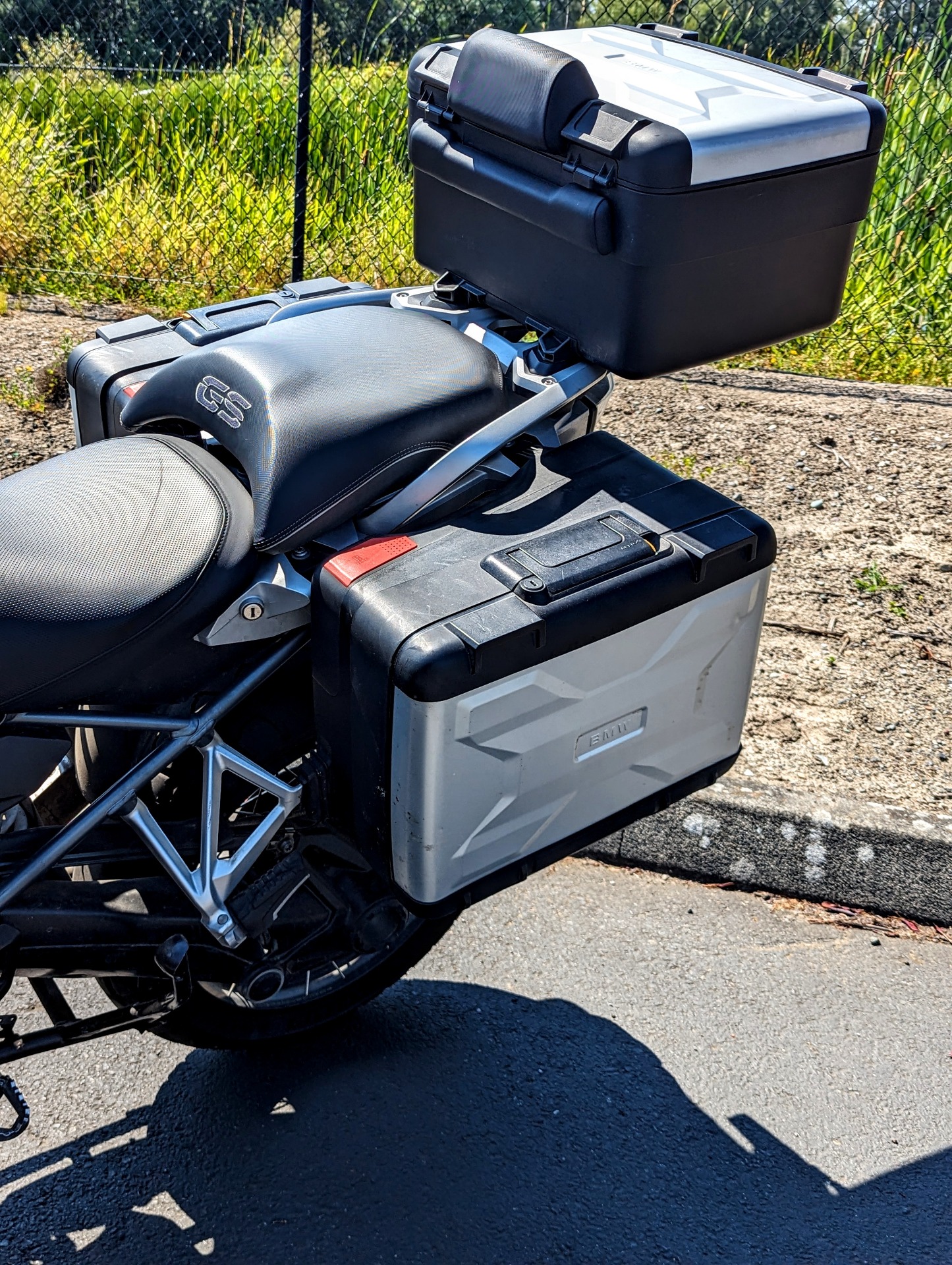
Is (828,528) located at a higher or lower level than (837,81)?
lower

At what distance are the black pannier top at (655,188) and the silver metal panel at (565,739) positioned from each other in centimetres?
46

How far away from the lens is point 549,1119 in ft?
7.57

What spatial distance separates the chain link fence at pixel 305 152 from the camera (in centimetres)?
509

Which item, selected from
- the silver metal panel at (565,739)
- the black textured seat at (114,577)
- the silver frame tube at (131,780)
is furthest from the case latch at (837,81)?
the silver frame tube at (131,780)

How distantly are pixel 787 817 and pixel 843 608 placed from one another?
2.94 ft

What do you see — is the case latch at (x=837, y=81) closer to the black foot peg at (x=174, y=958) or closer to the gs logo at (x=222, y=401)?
the gs logo at (x=222, y=401)

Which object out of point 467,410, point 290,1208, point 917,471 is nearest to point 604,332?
point 467,410

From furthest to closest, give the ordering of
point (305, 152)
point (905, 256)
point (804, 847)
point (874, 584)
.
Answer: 1. point (905, 256)
2. point (305, 152)
3. point (874, 584)
4. point (804, 847)

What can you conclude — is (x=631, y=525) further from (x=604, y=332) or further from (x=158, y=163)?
(x=158, y=163)

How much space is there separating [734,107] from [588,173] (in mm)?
257

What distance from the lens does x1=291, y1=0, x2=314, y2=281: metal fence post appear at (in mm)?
4402

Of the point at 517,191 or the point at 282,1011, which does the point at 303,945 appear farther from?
the point at 517,191

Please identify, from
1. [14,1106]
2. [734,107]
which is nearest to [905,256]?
[734,107]

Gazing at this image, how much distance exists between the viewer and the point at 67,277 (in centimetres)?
542
